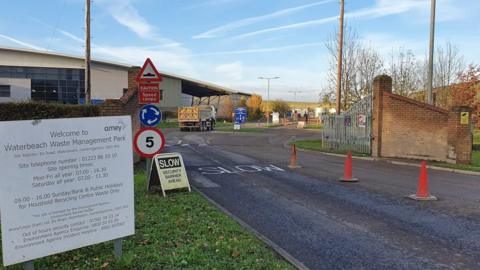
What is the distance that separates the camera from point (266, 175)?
12.8 m

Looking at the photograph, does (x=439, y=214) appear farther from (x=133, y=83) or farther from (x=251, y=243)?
(x=133, y=83)

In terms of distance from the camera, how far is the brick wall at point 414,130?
16.1 metres

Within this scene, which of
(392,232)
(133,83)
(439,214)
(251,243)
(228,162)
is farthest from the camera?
(228,162)

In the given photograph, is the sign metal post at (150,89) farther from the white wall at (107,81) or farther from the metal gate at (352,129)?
the white wall at (107,81)

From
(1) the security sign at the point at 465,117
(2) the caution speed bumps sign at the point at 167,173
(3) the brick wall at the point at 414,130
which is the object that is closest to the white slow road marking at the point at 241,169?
(2) the caution speed bumps sign at the point at 167,173

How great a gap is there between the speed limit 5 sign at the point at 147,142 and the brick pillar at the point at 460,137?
12.7 meters

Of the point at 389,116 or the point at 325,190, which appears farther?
the point at 389,116

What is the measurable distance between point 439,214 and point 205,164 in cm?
946

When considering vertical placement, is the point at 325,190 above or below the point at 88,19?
below

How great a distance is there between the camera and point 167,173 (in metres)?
9.10

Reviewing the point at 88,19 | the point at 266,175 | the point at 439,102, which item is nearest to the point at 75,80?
the point at 88,19

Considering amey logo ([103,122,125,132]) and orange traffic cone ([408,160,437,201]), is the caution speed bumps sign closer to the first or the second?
amey logo ([103,122,125,132])

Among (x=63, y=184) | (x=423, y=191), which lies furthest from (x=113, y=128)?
(x=423, y=191)

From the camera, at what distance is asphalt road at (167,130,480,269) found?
543 centimetres
